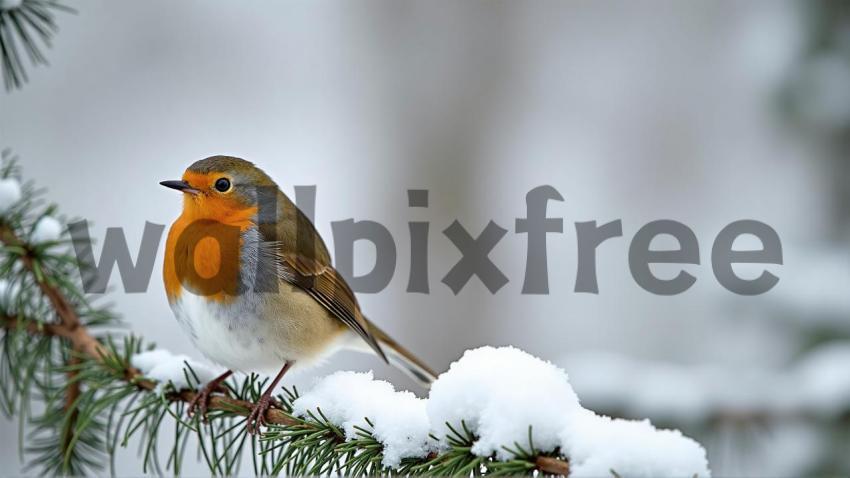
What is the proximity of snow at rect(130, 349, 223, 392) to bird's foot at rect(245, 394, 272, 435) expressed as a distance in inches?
5.4

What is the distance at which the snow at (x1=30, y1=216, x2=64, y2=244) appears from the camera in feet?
4.90

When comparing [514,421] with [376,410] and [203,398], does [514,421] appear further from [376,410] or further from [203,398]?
[203,398]

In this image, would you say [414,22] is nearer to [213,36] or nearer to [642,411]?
[213,36]

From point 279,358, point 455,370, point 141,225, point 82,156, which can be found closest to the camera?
point 455,370

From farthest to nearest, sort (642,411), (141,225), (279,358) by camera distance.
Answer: (141,225) < (642,411) < (279,358)

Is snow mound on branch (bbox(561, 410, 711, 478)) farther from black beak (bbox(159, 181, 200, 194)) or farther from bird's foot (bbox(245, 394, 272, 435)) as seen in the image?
black beak (bbox(159, 181, 200, 194))

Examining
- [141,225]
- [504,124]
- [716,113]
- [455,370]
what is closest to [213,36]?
[141,225]

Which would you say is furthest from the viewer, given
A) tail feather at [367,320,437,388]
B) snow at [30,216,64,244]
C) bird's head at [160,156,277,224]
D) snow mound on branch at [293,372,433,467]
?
tail feather at [367,320,437,388]

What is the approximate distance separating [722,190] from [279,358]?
4.19 m

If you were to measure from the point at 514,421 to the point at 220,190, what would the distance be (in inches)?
43.4

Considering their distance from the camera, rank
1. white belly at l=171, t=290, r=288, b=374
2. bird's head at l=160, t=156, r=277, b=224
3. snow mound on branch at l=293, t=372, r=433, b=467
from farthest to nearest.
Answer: bird's head at l=160, t=156, r=277, b=224
white belly at l=171, t=290, r=288, b=374
snow mound on branch at l=293, t=372, r=433, b=467

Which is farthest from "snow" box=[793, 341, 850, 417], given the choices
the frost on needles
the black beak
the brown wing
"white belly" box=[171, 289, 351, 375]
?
the black beak

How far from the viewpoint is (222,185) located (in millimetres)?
1798

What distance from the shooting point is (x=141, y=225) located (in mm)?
4176
